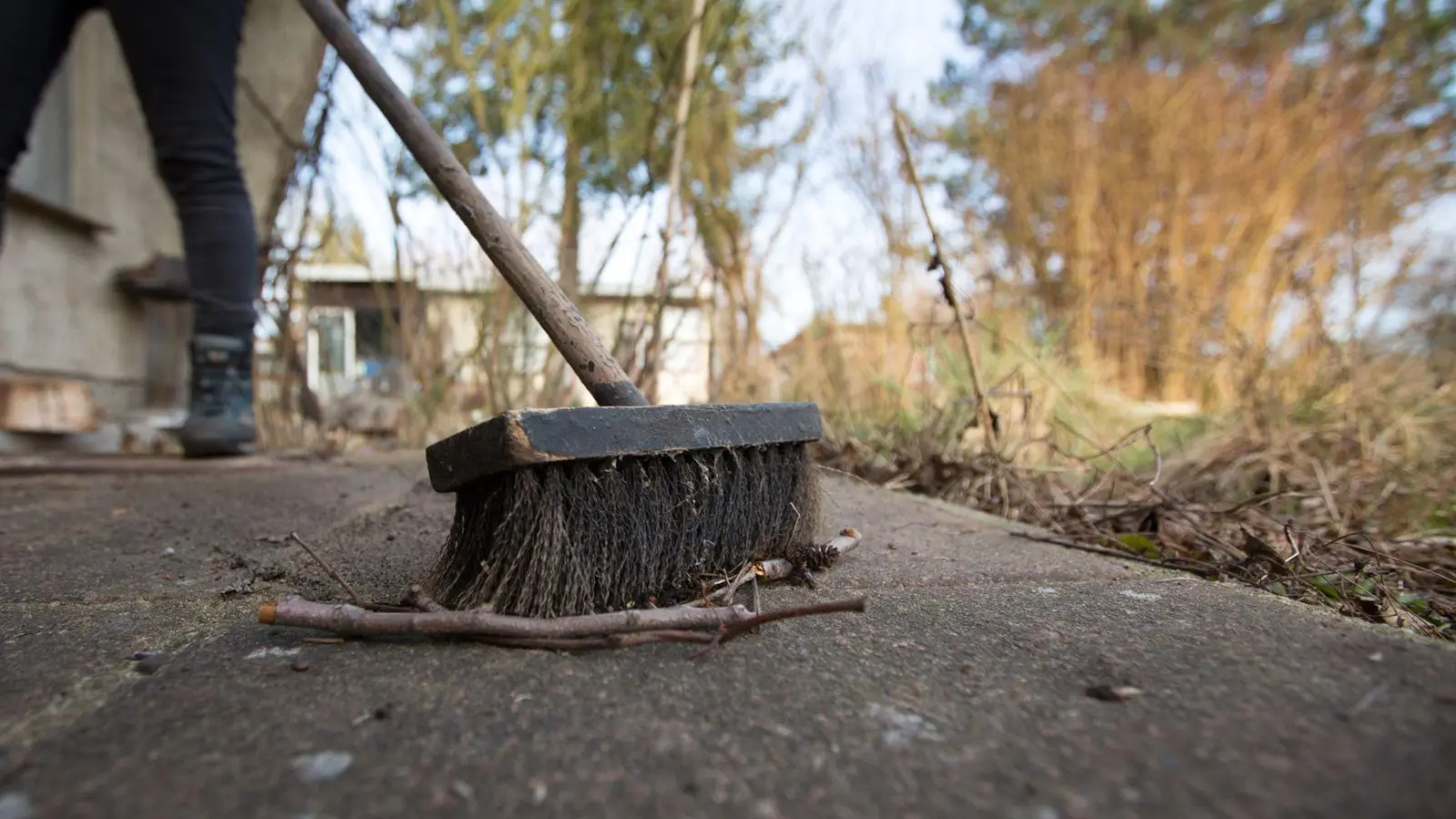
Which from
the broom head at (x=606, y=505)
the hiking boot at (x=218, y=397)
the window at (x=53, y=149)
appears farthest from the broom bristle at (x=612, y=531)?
the window at (x=53, y=149)

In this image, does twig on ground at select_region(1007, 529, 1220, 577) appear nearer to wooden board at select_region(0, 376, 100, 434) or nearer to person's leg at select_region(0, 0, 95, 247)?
person's leg at select_region(0, 0, 95, 247)

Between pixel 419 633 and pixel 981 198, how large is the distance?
24.7 feet

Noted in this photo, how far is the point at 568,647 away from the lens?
82 cm

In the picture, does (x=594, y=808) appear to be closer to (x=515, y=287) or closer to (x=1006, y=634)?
(x=1006, y=634)

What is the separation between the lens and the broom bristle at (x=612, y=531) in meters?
0.92

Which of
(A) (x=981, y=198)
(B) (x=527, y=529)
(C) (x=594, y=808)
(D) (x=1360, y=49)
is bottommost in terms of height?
(C) (x=594, y=808)

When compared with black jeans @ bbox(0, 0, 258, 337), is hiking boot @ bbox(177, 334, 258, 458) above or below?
below

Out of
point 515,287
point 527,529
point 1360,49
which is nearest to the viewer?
point 527,529

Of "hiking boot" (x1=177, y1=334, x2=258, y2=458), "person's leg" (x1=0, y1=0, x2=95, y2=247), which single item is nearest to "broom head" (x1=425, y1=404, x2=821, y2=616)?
"hiking boot" (x1=177, y1=334, x2=258, y2=458)

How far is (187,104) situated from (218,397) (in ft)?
2.70

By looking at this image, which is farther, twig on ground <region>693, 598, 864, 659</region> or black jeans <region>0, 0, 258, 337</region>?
black jeans <region>0, 0, 258, 337</region>

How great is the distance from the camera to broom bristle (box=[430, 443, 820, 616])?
36.4 inches

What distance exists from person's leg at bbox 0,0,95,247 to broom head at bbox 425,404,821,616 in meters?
2.20

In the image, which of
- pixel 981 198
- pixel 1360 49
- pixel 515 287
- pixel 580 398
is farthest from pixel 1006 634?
pixel 1360 49
